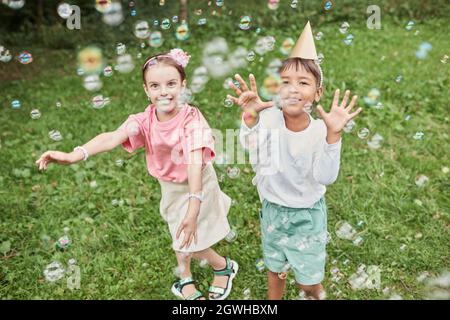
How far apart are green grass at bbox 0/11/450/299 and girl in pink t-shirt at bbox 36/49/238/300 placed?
2.23 ft

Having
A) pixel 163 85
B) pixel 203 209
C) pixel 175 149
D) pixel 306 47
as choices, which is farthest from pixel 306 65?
pixel 203 209

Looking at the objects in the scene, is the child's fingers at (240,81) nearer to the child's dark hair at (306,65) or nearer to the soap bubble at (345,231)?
the child's dark hair at (306,65)

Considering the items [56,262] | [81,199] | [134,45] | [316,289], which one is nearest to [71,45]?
[134,45]

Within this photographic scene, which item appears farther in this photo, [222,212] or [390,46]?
[390,46]

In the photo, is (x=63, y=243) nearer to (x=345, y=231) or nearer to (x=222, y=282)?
(x=222, y=282)

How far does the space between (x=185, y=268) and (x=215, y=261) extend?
217 mm

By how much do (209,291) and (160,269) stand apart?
1.48ft

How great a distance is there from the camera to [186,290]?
11.4 ft

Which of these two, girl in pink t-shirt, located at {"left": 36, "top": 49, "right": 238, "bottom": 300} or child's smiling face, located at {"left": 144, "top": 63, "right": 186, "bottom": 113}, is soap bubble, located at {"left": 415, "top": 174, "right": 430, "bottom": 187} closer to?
girl in pink t-shirt, located at {"left": 36, "top": 49, "right": 238, "bottom": 300}

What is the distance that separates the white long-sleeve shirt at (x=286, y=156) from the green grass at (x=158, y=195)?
1.01 metres

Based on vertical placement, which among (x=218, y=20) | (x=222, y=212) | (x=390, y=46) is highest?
(x=218, y=20)

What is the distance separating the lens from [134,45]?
8.02 metres

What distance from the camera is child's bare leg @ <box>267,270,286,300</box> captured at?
3.16m

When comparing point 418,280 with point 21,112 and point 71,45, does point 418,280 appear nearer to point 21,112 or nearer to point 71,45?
point 21,112
